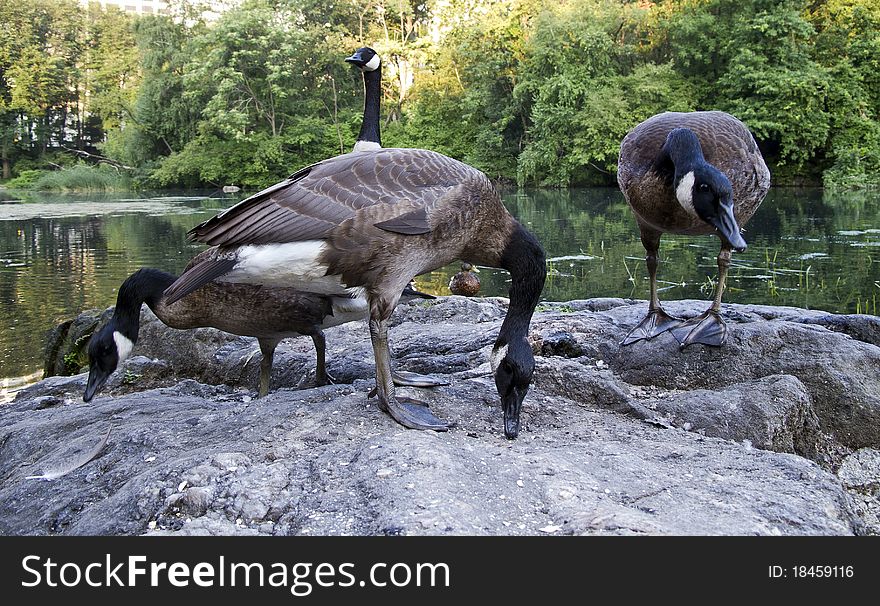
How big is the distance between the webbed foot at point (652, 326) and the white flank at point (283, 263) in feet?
7.73

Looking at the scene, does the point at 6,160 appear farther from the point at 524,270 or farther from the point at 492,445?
the point at 492,445

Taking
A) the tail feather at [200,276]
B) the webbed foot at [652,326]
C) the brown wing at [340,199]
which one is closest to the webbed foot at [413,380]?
the brown wing at [340,199]

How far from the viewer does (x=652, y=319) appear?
5.27 metres

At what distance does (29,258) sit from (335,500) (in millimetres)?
15469

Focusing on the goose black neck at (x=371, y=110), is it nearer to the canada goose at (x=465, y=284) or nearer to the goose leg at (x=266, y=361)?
the canada goose at (x=465, y=284)

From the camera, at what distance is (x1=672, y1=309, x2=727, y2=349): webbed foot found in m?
4.80

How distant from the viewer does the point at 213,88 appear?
152ft

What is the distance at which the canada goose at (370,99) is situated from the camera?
8797 millimetres

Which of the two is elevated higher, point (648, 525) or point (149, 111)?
point (149, 111)

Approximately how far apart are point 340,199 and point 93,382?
6.92 feet

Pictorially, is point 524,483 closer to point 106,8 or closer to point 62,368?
point 62,368

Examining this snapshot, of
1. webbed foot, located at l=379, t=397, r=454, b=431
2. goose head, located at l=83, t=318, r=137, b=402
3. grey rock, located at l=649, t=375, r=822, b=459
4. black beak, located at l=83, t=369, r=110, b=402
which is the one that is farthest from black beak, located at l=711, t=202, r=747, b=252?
black beak, located at l=83, t=369, r=110, b=402

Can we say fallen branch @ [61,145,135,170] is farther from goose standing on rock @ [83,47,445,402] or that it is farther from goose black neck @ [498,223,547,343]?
goose black neck @ [498,223,547,343]

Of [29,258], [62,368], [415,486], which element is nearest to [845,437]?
[415,486]
